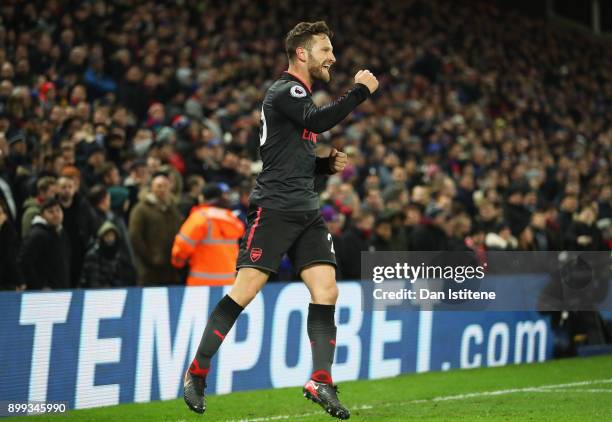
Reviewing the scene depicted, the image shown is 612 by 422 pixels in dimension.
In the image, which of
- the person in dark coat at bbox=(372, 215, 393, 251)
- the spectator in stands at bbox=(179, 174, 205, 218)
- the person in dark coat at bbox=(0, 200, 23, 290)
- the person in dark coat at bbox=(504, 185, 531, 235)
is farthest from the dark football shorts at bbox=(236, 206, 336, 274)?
the person in dark coat at bbox=(504, 185, 531, 235)

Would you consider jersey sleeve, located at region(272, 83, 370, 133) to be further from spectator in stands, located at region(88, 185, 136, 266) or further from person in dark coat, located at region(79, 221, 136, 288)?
spectator in stands, located at region(88, 185, 136, 266)

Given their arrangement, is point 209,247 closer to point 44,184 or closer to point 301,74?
point 44,184

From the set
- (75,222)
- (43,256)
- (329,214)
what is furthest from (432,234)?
(43,256)

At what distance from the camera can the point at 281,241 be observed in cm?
595

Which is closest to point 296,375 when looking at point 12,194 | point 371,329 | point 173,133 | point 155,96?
point 371,329

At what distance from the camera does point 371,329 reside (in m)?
10.6

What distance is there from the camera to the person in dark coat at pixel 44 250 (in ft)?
29.1

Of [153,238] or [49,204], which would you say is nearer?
[49,204]

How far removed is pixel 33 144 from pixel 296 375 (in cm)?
372

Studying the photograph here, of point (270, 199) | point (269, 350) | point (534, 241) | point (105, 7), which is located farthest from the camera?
point (105, 7)

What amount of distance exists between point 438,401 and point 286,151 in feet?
10.7

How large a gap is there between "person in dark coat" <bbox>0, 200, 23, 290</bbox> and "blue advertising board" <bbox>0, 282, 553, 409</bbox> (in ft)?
2.71

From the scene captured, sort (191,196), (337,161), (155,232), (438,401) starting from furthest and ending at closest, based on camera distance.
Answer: (191,196) → (155,232) → (438,401) → (337,161)

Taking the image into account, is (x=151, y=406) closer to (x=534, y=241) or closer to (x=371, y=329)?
(x=371, y=329)
